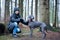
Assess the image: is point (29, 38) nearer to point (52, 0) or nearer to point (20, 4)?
point (20, 4)

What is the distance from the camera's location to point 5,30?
9188 mm

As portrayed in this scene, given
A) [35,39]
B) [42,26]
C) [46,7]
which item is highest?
[46,7]

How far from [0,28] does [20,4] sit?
7.61 meters

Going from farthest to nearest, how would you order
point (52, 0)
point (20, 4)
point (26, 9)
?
point (26, 9) < point (52, 0) < point (20, 4)

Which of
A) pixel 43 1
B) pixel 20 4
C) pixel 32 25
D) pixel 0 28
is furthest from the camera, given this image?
pixel 20 4

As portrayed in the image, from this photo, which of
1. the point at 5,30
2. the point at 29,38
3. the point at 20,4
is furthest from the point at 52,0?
the point at 29,38

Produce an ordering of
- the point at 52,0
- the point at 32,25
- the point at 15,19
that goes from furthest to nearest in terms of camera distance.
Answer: the point at 52,0 → the point at 15,19 → the point at 32,25

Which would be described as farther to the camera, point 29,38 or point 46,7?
point 46,7

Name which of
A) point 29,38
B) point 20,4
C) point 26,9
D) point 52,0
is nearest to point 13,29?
point 29,38

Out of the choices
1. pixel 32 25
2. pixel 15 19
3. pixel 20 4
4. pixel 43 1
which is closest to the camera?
pixel 32 25

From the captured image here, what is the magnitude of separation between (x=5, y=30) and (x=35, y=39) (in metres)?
1.89

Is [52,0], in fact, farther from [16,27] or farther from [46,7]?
[16,27]

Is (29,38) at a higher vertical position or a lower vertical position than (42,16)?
lower

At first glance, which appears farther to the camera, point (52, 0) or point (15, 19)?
point (52, 0)
